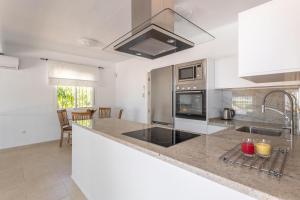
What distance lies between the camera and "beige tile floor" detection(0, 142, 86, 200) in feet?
6.62

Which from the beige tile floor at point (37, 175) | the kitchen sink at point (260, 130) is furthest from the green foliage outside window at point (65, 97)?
the kitchen sink at point (260, 130)

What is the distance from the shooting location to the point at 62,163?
2.93 m

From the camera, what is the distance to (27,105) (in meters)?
3.84

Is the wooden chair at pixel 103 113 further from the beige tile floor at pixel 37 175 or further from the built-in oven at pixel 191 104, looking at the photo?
the built-in oven at pixel 191 104

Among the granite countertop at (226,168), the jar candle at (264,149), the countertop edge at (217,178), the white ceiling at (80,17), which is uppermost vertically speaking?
the white ceiling at (80,17)

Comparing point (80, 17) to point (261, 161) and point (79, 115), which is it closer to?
point (79, 115)

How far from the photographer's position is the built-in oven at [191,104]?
262cm

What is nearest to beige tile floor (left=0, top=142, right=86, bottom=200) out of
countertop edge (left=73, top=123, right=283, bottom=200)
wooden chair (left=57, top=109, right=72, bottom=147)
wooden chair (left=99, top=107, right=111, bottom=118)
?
wooden chair (left=57, top=109, right=72, bottom=147)

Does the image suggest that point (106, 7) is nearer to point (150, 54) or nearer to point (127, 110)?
point (150, 54)

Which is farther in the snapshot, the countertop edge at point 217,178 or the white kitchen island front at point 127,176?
the white kitchen island front at point 127,176

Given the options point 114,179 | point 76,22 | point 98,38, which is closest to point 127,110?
point 98,38

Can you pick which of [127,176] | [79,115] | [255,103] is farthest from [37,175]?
[255,103]

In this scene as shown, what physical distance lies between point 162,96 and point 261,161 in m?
2.63

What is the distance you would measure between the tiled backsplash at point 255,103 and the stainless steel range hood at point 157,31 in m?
1.34
